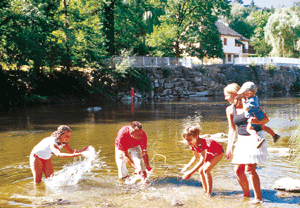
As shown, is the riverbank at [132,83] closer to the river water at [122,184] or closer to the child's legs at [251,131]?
the river water at [122,184]

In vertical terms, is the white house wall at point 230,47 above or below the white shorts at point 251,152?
above

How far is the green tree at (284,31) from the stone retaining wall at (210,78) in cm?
494

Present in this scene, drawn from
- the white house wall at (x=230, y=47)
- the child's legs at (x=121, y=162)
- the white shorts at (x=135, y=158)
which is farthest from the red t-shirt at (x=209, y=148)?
the white house wall at (x=230, y=47)

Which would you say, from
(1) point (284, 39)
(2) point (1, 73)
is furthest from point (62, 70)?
(1) point (284, 39)

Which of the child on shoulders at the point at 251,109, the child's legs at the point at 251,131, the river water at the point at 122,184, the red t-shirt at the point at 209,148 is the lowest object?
the river water at the point at 122,184

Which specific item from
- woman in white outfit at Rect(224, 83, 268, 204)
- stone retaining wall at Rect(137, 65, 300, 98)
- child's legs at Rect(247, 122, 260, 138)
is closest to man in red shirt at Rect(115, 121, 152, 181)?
woman in white outfit at Rect(224, 83, 268, 204)

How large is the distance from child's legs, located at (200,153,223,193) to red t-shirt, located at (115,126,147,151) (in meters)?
1.42

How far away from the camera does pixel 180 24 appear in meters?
46.5

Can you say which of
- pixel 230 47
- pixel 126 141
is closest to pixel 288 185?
pixel 126 141

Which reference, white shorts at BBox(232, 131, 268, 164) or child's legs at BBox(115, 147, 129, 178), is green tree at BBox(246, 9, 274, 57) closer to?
child's legs at BBox(115, 147, 129, 178)

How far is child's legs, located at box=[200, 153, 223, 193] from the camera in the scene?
615 cm

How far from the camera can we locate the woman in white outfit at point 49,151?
263 inches

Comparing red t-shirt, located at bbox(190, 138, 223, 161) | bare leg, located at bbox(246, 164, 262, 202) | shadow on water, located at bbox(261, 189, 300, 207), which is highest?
red t-shirt, located at bbox(190, 138, 223, 161)

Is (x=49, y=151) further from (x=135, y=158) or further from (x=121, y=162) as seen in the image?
(x=135, y=158)
